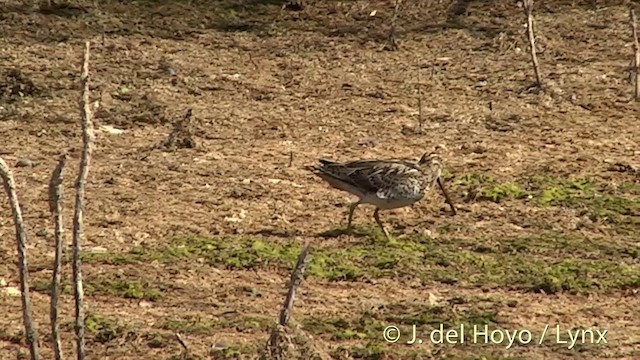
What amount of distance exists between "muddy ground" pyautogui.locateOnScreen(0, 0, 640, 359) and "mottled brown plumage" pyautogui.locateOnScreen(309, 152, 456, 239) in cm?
26

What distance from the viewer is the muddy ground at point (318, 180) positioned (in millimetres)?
8328

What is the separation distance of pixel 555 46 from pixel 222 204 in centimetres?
627

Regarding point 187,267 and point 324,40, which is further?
point 324,40

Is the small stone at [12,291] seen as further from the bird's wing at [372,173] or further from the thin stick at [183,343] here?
the bird's wing at [372,173]

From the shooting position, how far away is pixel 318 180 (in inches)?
447

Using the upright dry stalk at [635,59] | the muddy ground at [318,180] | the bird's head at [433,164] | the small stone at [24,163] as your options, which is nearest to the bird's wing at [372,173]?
the bird's head at [433,164]

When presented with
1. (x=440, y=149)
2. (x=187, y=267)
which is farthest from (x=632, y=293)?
(x=440, y=149)

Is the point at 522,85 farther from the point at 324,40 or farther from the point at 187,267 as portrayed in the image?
the point at 187,267

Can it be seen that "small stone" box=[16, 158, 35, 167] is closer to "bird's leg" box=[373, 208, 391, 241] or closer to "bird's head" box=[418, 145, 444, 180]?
"bird's leg" box=[373, 208, 391, 241]

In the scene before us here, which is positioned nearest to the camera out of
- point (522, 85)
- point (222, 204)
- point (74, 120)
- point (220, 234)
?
point (220, 234)

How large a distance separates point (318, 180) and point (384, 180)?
57.9 inches

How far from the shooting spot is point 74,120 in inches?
516

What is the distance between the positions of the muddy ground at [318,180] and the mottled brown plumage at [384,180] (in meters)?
0.26

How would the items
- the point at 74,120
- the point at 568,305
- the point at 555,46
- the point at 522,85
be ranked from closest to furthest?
the point at 568,305
the point at 74,120
the point at 522,85
the point at 555,46
